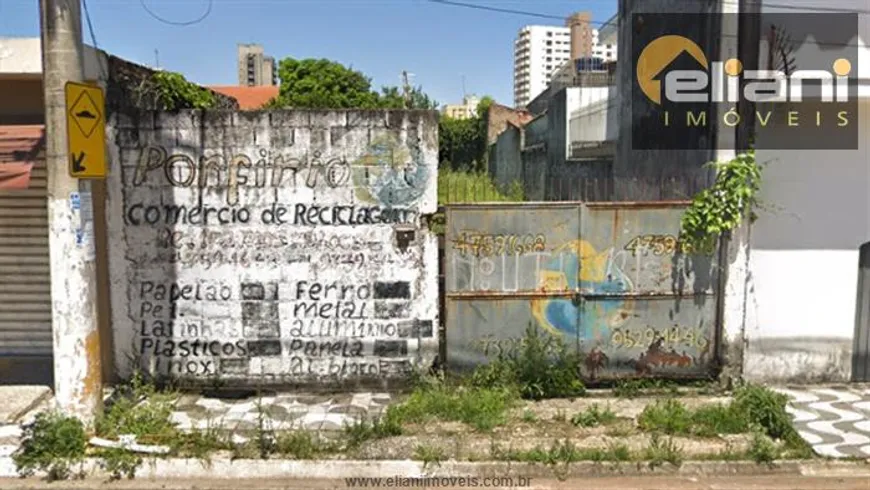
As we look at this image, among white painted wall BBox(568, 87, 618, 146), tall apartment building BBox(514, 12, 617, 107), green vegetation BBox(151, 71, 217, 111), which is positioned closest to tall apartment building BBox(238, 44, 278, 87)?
tall apartment building BBox(514, 12, 617, 107)

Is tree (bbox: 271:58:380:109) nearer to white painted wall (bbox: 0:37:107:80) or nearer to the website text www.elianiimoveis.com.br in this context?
white painted wall (bbox: 0:37:107:80)

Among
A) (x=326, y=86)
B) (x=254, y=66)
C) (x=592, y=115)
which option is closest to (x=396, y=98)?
(x=326, y=86)

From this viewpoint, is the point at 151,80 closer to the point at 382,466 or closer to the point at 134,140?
the point at 134,140

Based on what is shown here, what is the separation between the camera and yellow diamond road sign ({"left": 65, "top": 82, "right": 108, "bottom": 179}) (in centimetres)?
500

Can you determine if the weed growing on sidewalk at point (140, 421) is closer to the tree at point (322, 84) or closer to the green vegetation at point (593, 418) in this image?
the green vegetation at point (593, 418)

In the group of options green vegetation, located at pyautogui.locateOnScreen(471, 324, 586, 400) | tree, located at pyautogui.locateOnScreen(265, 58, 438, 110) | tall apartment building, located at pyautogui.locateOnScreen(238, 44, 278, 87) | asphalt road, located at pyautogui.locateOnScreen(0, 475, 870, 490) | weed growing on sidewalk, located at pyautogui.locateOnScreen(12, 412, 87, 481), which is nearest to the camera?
asphalt road, located at pyautogui.locateOnScreen(0, 475, 870, 490)

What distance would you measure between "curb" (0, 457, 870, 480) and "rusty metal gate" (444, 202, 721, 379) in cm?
162

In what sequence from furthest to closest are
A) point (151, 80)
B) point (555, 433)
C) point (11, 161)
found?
1. point (151, 80)
2. point (11, 161)
3. point (555, 433)

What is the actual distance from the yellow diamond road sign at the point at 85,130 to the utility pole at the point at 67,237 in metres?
0.05

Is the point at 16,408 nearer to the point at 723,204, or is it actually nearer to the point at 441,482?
the point at 441,482

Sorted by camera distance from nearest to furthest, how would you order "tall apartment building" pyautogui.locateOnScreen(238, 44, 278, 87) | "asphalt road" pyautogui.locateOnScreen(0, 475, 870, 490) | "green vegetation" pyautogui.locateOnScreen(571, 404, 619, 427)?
"asphalt road" pyautogui.locateOnScreen(0, 475, 870, 490) < "green vegetation" pyautogui.locateOnScreen(571, 404, 619, 427) < "tall apartment building" pyautogui.locateOnScreen(238, 44, 278, 87)

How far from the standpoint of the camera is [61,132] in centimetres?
499

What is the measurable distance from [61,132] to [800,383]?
24.1ft

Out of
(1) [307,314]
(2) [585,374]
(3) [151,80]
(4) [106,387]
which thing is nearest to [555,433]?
(2) [585,374]
